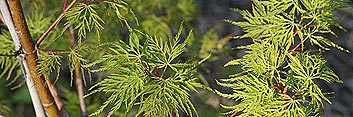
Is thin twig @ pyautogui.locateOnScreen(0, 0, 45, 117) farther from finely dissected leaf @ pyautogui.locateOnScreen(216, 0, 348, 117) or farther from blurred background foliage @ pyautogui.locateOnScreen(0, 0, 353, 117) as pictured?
finely dissected leaf @ pyautogui.locateOnScreen(216, 0, 348, 117)

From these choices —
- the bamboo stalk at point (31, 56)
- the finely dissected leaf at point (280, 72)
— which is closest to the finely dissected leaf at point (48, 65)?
the bamboo stalk at point (31, 56)

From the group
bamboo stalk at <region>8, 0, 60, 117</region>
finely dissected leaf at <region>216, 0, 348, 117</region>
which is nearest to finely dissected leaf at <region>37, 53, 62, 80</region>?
bamboo stalk at <region>8, 0, 60, 117</region>

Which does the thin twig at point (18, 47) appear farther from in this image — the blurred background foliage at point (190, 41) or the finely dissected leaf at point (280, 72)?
the finely dissected leaf at point (280, 72)

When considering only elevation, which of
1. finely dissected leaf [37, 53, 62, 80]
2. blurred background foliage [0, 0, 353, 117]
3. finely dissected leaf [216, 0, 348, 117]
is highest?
blurred background foliage [0, 0, 353, 117]

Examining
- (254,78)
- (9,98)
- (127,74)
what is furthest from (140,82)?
(9,98)

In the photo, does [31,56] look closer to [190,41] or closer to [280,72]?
[280,72]

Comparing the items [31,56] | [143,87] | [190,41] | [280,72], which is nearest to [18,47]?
[31,56]

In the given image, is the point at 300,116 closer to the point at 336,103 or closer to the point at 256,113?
the point at 256,113
